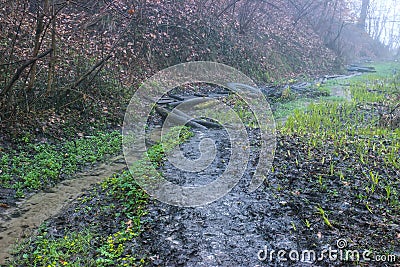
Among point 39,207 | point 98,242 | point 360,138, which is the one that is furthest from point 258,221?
point 360,138

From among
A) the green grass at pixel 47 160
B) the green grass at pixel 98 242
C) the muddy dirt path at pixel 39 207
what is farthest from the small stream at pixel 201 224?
the green grass at pixel 47 160

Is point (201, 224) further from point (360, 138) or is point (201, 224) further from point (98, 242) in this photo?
point (360, 138)

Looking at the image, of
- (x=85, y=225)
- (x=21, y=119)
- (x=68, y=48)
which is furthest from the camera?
(x=68, y=48)

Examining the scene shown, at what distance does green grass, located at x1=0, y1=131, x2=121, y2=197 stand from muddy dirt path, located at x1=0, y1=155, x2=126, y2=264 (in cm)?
30

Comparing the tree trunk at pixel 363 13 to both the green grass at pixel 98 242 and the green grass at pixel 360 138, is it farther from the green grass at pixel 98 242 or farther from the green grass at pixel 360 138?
the green grass at pixel 98 242

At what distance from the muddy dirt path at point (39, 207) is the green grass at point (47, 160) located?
297 millimetres

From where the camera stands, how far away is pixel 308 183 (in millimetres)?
5676

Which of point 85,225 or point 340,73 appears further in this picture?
point 340,73

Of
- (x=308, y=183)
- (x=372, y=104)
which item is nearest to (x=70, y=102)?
(x=308, y=183)

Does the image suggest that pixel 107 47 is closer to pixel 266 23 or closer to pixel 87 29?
pixel 87 29

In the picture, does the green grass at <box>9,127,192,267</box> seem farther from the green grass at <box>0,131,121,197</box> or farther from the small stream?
the green grass at <box>0,131,121,197</box>

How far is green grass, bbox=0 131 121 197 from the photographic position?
6.09 m

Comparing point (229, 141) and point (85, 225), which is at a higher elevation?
point (229, 141)

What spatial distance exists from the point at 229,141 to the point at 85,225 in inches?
169
